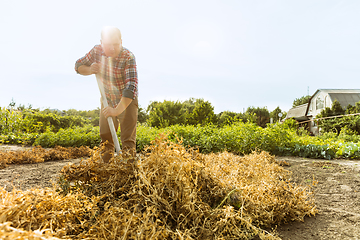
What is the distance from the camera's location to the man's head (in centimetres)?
245

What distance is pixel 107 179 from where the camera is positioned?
172cm

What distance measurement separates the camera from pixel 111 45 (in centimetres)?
251

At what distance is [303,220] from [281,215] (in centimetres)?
25

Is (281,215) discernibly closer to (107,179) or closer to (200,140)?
(107,179)

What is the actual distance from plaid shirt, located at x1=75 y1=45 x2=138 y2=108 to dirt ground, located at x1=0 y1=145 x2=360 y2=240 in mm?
1184

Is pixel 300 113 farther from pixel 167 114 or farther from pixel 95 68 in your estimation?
pixel 95 68

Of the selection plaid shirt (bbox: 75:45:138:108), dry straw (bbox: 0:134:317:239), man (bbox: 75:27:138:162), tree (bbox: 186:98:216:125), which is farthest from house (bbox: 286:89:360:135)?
dry straw (bbox: 0:134:317:239)

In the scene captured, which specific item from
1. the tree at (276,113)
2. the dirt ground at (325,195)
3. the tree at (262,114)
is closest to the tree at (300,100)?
the tree at (276,113)

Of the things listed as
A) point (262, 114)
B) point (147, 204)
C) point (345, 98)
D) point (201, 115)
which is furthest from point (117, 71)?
point (262, 114)

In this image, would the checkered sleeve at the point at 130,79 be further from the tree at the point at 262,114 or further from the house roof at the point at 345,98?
the tree at the point at 262,114

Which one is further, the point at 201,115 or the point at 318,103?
the point at 318,103

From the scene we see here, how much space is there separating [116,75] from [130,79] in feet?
0.89

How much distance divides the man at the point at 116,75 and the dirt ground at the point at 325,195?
3.00 ft

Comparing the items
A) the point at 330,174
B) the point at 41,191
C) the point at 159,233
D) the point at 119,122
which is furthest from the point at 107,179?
the point at 330,174
